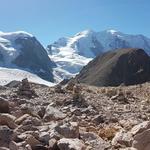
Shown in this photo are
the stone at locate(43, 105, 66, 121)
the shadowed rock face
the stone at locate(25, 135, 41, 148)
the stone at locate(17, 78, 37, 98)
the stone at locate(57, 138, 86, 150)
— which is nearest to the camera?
the stone at locate(57, 138, 86, 150)

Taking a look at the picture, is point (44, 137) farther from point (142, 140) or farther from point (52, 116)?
point (52, 116)

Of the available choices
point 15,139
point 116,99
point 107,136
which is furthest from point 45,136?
point 116,99

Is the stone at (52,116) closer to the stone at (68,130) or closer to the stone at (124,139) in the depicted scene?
the stone at (68,130)

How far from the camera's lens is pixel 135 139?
404 inches

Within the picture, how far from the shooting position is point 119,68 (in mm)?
168625

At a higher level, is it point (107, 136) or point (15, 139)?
point (15, 139)

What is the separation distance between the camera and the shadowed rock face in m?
159

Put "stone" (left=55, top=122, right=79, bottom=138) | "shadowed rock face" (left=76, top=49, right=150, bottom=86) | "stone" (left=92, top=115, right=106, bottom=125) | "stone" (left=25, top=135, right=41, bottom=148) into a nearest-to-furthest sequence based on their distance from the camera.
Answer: "stone" (left=25, top=135, right=41, bottom=148)
"stone" (left=55, top=122, right=79, bottom=138)
"stone" (left=92, top=115, right=106, bottom=125)
"shadowed rock face" (left=76, top=49, right=150, bottom=86)

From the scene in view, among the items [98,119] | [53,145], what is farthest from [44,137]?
[98,119]

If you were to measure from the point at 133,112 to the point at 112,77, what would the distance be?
14335cm

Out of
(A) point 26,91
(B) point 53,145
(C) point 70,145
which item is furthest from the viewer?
(A) point 26,91

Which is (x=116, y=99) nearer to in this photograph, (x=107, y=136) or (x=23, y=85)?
(x=23, y=85)

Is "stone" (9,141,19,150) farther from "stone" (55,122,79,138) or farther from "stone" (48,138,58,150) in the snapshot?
"stone" (55,122,79,138)

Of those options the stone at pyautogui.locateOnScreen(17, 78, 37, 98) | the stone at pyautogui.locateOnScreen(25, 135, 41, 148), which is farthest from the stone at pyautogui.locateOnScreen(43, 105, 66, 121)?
the stone at pyautogui.locateOnScreen(17, 78, 37, 98)
